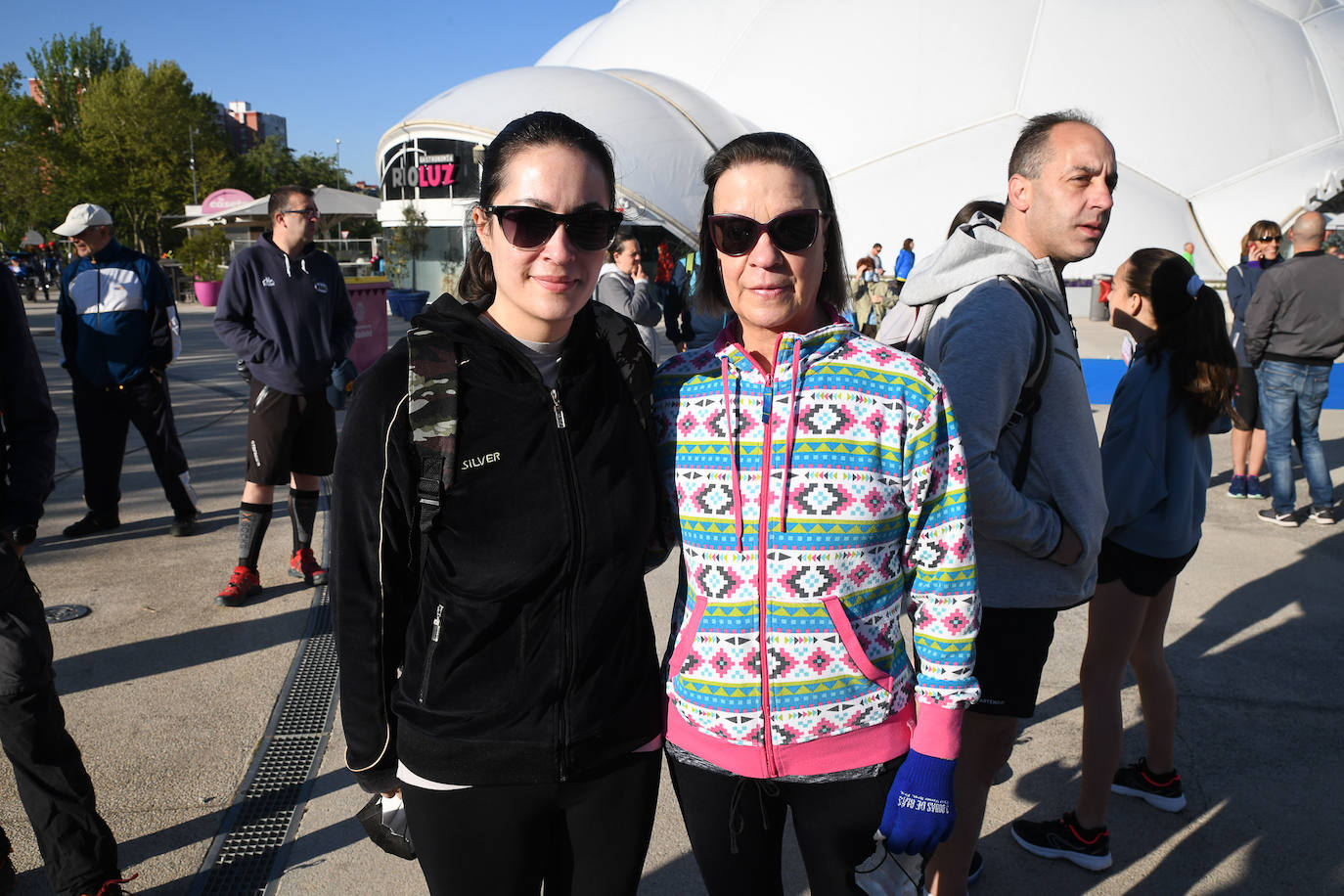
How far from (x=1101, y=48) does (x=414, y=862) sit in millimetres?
28743

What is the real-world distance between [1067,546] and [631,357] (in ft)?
3.80

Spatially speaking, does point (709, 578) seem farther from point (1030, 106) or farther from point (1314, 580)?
point (1030, 106)

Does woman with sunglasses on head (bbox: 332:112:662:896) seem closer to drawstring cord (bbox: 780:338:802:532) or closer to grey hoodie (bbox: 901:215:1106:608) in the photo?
drawstring cord (bbox: 780:338:802:532)

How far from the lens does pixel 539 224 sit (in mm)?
1589

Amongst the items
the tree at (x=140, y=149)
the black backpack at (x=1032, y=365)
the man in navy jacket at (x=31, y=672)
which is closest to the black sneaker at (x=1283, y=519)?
the black backpack at (x=1032, y=365)

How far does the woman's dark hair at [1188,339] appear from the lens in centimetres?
274

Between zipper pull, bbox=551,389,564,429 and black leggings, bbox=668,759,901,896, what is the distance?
0.74m

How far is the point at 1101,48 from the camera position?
966 inches

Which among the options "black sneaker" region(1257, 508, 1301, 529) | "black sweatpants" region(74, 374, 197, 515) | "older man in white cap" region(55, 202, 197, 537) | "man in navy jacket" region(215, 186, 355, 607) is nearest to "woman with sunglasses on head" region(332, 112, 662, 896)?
"man in navy jacket" region(215, 186, 355, 607)

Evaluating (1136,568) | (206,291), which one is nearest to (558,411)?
(1136,568)

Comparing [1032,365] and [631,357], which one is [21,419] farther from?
[1032,365]

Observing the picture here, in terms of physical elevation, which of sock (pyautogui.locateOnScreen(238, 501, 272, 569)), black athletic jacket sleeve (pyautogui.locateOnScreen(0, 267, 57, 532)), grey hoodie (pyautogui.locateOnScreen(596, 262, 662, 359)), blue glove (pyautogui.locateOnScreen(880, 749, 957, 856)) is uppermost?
grey hoodie (pyautogui.locateOnScreen(596, 262, 662, 359))

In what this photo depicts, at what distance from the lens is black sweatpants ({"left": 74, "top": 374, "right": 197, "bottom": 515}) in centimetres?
563

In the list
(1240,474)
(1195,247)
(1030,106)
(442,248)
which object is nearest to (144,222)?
(442,248)
